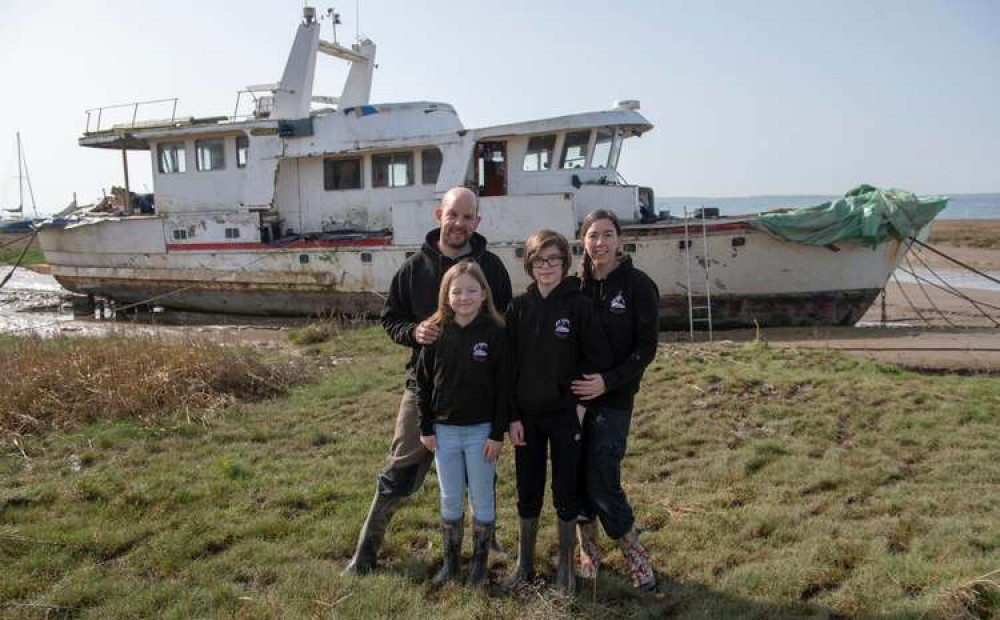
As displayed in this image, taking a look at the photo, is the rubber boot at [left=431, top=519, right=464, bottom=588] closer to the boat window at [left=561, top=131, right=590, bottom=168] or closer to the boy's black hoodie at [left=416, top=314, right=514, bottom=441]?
the boy's black hoodie at [left=416, top=314, right=514, bottom=441]

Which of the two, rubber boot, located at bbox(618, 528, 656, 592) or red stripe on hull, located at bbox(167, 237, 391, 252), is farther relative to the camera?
red stripe on hull, located at bbox(167, 237, 391, 252)

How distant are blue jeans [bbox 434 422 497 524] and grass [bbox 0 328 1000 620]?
1.24 feet

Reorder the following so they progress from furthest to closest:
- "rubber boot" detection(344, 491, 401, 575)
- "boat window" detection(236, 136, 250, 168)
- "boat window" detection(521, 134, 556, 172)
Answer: "boat window" detection(236, 136, 250, 168) → "boat window" detection(521, 134, 556, 172) → "rubber boot" detection(344, 491, 401, 575)

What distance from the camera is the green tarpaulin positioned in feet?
34.9

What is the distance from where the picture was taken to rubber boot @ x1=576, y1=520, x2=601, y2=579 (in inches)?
146

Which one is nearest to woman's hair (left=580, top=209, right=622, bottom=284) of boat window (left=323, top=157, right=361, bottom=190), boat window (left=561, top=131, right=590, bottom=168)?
boat window (left=561, top=131, right=590, bottom=168)

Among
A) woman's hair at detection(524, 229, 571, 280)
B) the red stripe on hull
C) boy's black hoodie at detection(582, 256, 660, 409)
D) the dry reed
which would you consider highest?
the red stripe on hull

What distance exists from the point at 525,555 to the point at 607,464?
0.59m

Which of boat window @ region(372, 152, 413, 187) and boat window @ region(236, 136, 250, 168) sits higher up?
boat window @ region(236, 136, 250, 168)

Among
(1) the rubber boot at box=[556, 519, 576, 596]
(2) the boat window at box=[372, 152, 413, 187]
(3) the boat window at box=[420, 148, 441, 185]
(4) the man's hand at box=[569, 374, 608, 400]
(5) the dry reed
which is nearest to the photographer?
(4) the man's hand at box=[569, 374, 608, 400]

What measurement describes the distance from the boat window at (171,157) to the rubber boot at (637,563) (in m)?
14.1

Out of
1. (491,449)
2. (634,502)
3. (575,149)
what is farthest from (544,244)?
(575,149)

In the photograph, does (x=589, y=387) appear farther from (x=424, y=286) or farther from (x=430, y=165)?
(x=430, y=165)

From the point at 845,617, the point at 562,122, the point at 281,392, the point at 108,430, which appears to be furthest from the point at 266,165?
the point at 845,617
